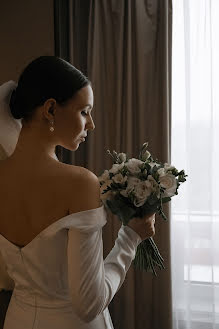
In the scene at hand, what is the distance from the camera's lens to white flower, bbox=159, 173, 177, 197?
116cm

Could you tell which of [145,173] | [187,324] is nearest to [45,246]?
[145,173]

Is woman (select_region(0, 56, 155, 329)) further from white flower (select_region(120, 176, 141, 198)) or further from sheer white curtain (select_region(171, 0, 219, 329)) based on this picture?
sheer white curtain (select_region(171, 0, 219, 329))

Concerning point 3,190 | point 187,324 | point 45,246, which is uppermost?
point 3,190

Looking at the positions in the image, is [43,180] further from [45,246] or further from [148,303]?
[148,303]

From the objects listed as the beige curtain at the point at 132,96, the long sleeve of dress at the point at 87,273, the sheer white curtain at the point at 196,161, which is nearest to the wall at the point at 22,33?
the beige curtain at the point at 132,96

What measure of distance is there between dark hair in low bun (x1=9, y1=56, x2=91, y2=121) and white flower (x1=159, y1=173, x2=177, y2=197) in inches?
15.2

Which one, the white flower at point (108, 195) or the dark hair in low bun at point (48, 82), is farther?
the white flower at point (108, 195)

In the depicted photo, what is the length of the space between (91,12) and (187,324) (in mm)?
2263

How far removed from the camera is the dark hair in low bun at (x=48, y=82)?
3.38ft

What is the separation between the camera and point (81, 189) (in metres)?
0.98

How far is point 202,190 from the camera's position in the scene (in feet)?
8.20

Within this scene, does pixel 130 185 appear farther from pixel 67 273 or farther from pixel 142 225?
pixel 67 273

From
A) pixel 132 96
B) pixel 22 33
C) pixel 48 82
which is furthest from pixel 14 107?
pixel 22 33

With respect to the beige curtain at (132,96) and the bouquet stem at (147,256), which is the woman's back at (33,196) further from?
the beige curtain at (132,96)
